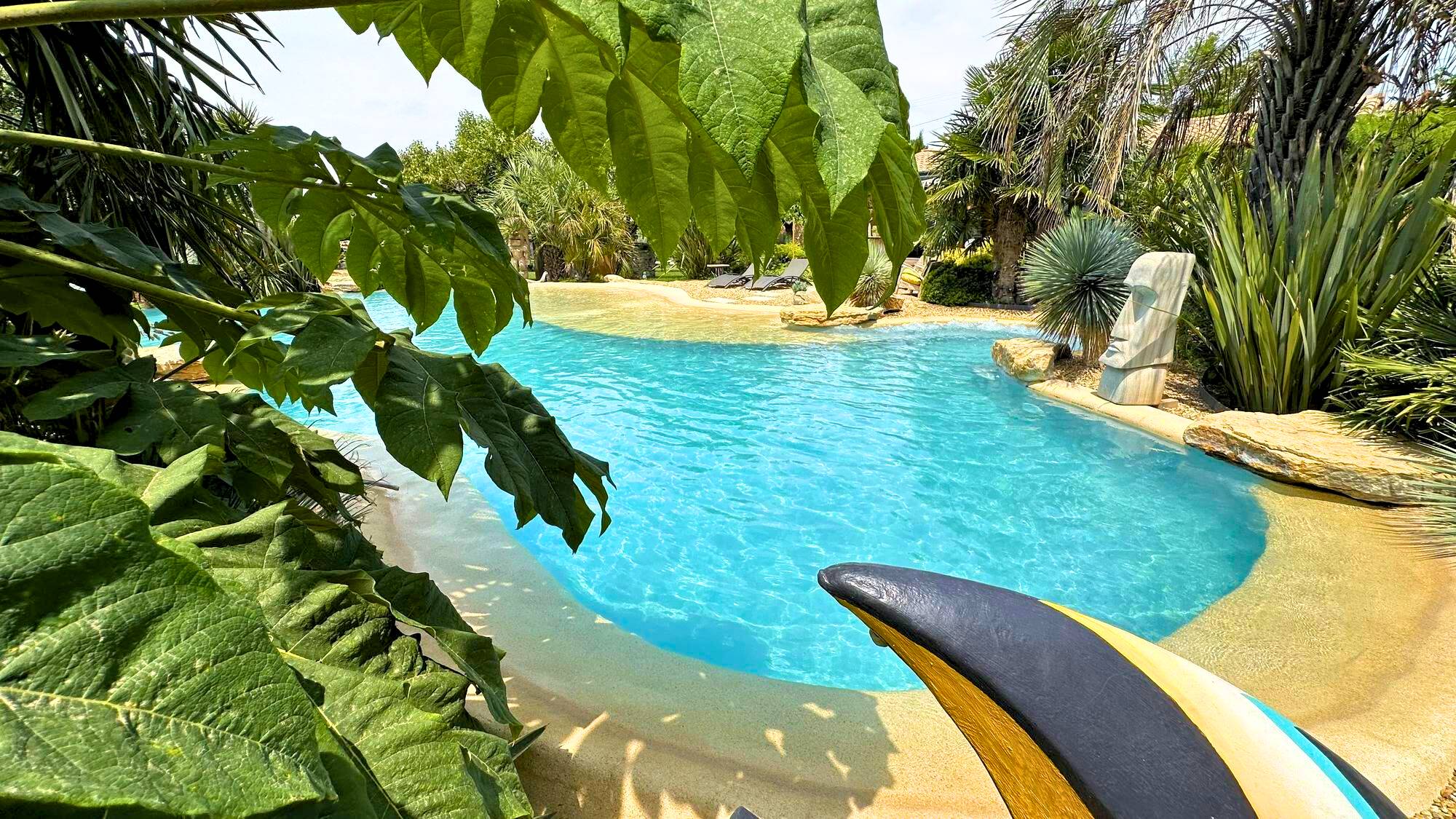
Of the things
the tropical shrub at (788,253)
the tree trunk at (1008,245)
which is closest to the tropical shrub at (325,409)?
the tree trunk at (1008,245)

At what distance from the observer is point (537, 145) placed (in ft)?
76.6

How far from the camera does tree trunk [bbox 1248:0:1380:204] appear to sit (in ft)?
16.9

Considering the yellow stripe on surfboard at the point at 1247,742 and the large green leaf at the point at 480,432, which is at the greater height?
the large green leaf at the point at 480,432

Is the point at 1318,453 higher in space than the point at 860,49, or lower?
lower

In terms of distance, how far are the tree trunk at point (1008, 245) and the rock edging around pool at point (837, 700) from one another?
10945 millimetres

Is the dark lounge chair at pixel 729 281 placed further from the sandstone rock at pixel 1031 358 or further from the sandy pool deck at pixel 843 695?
the sandy pool deck at pixel 843 695

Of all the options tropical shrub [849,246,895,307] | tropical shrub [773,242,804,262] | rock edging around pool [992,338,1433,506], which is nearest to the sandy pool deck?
rock edging around pool [992,338,1433,506]

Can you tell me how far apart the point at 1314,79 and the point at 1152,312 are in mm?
2223

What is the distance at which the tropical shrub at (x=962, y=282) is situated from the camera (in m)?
14.2

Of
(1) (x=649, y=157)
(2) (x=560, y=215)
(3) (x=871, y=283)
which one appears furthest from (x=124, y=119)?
(2) (x=560, y=215)

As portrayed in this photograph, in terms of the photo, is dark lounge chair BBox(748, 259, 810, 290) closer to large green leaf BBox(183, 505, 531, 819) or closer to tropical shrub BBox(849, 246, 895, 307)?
tropical shrub BBox(849, 246, 895, 307)

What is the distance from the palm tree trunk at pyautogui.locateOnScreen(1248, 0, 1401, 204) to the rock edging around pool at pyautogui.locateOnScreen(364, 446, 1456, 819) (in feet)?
12.7

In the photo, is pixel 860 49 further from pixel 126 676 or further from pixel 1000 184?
pixel 1000 184

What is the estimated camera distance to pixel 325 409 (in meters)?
0.85
